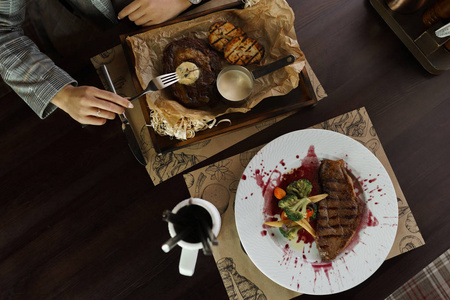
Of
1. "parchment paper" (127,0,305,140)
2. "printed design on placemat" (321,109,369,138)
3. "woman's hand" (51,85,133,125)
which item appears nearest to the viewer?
"woman's hand" (51,85,133,125)

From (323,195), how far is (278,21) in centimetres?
94

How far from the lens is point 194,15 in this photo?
5.53 feet

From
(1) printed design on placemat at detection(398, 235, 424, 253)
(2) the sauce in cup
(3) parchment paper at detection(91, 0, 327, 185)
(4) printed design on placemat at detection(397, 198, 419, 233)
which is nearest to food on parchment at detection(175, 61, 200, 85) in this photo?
(2) the sauce in cup

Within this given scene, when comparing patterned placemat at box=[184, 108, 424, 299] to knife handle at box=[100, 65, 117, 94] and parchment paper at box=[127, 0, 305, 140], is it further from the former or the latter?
knife handle at box=[100, 65, 117, 94]

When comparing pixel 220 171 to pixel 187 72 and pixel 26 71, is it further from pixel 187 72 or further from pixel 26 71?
pixel 26 71

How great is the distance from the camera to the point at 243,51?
1.66 meters

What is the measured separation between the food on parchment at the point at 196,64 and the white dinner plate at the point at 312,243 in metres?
0.43

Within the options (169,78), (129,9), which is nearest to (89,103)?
(169,78)

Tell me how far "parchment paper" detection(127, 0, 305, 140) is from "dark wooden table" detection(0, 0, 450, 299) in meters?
0.18

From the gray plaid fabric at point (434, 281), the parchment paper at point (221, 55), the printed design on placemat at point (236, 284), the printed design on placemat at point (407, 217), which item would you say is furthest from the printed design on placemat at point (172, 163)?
the gray plaid fabric at point (434, 281)

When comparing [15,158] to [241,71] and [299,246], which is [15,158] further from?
[299,246]

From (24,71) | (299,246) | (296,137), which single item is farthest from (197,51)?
(299,246)

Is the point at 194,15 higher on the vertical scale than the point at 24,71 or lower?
higher

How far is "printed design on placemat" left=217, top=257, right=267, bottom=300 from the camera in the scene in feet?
5.13
